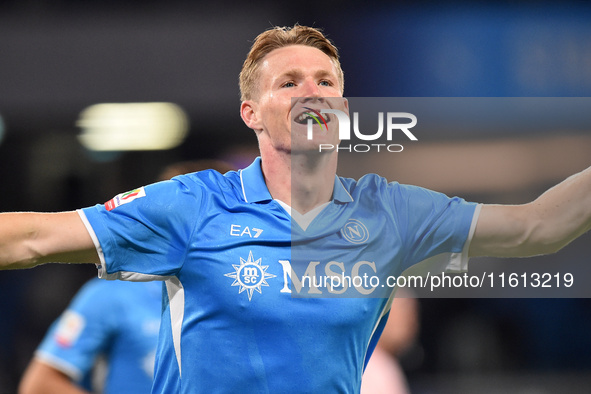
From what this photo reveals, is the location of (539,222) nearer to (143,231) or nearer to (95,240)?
(143,231)

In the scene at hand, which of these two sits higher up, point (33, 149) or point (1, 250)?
point (33, 149)

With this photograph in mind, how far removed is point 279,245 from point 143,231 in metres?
0.44

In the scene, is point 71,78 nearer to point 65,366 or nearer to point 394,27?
point 394,27

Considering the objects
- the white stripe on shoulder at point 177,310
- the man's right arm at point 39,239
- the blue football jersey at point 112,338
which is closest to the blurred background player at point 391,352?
the blue football jersey at point 112,338

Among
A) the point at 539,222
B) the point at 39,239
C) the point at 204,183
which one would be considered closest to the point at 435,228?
the point at 539,222

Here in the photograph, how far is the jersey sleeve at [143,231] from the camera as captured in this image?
2.40m

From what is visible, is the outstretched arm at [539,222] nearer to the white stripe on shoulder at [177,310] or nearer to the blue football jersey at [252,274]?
the blue football jersey at [252,274]

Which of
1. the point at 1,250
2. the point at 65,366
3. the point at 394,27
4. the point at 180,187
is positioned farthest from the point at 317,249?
the point at 394,27

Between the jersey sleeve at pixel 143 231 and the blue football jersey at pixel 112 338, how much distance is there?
3.43 ft

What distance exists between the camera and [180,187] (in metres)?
2.55

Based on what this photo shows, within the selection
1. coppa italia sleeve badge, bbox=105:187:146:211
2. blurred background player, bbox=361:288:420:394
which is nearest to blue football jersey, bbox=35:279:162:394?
coppa italia sleeve badge, bbox=105:187:146:211

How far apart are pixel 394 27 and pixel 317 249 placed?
3.80 m

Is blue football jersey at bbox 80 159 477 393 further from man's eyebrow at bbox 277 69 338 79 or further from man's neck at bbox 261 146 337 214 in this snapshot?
man's eyebrow at bbox 277 69 338 79

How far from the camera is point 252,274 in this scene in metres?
2.48
